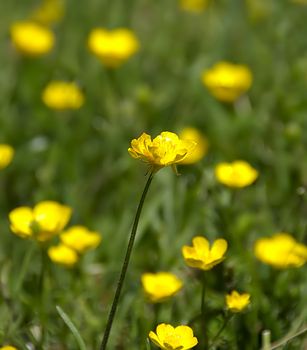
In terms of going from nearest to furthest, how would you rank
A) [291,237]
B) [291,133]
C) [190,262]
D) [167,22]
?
[190,262], [291,237], [291,133], [167,22]

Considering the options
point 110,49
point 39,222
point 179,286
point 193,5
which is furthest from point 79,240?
point 193,5

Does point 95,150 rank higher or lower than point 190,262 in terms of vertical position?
lower

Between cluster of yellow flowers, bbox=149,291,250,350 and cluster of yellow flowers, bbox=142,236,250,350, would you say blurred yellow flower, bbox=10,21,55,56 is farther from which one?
cluster of yellow flowers, bbox=149,291,250,350

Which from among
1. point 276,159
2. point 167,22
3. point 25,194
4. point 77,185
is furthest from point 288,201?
point 167,22

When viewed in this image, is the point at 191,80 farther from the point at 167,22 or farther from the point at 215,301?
the point at 215,301

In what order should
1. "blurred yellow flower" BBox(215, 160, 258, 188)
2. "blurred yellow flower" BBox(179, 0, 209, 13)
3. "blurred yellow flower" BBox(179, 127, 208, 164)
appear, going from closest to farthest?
1. "blurred yellow flower" BBox(215, 160, 258, 188)
2. "blurred yellow flower" BBox(179, 127, 208, 164)
3. "blurred yellow flower" BBox(179, 0, 209, 13)

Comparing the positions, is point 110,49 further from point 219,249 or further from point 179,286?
point 219,249

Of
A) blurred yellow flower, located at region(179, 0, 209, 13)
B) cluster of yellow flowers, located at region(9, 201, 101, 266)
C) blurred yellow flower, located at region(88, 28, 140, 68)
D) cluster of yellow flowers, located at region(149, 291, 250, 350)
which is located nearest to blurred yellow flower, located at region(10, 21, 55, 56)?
blurred yellow flower, located at region(88, 28, 140, 68)
